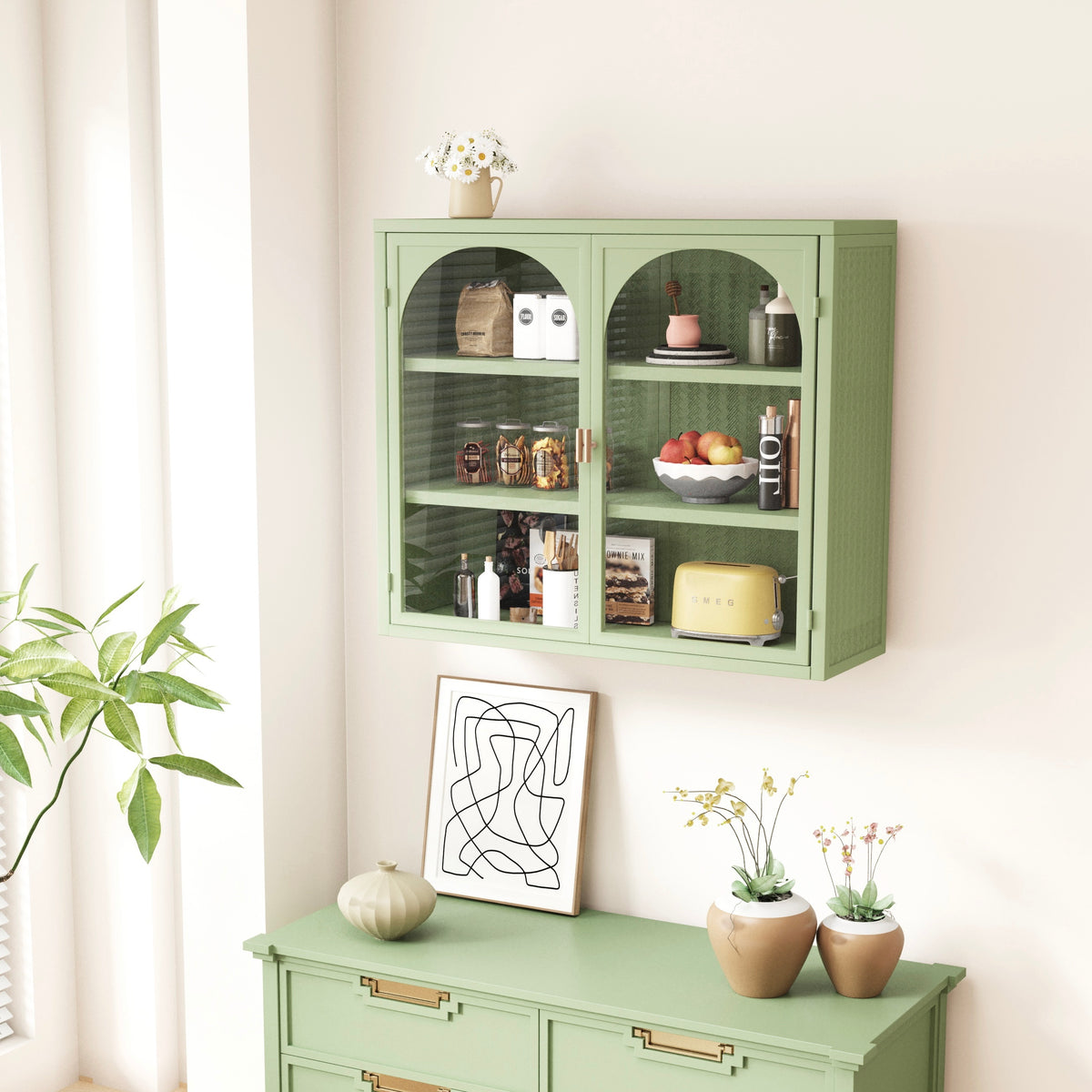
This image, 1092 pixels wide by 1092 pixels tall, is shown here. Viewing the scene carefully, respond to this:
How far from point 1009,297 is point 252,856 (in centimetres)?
191

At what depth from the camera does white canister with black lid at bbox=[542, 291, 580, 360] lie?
110 inches

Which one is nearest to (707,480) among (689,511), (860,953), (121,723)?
(689,511)

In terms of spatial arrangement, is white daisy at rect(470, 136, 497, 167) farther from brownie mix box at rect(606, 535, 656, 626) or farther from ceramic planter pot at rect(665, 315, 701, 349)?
brownie mix box at rect(606, 535, 656, 626)

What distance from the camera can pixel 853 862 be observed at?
292cm

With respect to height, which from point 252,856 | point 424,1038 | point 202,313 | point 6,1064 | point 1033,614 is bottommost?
point 6,1064

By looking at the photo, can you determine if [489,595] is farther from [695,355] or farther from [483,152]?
[483,152]

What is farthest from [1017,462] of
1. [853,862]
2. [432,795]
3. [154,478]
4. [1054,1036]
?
[154,478]

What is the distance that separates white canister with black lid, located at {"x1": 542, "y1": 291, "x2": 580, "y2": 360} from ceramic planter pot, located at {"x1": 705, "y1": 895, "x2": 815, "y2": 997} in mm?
1049

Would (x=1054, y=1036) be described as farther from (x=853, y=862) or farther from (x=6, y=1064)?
(x=6, y=1064)

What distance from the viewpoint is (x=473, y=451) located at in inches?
117

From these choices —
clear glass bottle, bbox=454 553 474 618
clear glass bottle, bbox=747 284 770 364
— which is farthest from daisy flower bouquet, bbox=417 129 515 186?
clear glass bottle, bbox=454 553 474 618

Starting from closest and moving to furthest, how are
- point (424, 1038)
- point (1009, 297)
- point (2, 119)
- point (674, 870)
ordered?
point (1009, 297)
point (424, 1038)
point (674, 870)
point (2, 119)

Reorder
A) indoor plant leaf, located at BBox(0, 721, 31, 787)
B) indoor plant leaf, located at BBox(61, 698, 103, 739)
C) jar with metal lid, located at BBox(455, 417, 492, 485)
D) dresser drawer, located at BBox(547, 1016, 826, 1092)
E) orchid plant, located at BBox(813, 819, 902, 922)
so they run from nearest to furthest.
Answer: indoor plant leaf, located at BBox(0, 721, 31, 787) → indoor plant leaf, located at BBox(61, 698, 103, 739) → dresser drawer, located at BBox(547, 1016, 826, 1092) → orchid plant, located at BBox(813, 819, 902, 922) → jar with metal lid, located at BBox(455, 417, 492, 485)

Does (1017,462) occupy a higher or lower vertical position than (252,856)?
higher
